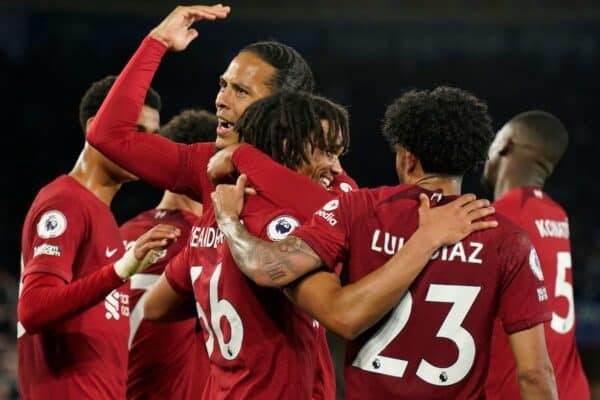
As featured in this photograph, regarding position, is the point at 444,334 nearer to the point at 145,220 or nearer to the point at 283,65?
the point at 283,65

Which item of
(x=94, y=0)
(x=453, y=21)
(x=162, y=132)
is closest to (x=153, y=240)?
(x=162, y=132)

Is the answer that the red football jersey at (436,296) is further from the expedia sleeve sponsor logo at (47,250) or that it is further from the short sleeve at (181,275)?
the expedia sleeve sponsor logo at (47,250)

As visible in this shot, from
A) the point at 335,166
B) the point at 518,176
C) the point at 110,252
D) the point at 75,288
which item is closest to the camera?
the point at 335,166

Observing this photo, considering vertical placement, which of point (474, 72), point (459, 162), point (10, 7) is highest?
point (459, 162)

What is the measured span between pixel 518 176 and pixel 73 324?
2242mm

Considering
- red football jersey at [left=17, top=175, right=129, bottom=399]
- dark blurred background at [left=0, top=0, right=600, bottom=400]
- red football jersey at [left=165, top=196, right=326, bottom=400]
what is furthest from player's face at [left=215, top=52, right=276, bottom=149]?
dark blurred background at [left=0, top=0, right=600, bottom=400]

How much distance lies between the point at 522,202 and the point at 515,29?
14.6 m

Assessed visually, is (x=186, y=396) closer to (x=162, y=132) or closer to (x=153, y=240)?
(x=153, y=240)

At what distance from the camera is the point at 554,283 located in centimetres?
449

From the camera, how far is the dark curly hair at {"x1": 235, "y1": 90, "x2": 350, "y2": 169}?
Answer: 2.93m

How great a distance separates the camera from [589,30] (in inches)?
725

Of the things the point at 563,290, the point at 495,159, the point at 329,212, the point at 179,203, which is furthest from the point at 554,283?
the point at 329,212

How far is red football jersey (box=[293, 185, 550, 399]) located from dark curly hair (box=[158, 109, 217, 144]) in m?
1.96

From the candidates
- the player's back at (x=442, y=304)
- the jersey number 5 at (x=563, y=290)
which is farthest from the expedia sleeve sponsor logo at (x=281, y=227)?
the jersey number 5 at (x=563, y=290)
